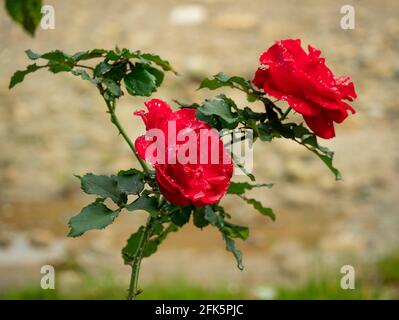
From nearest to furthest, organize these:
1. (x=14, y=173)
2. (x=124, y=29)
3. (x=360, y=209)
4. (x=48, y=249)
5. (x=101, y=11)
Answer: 1. (x=48, y=249)
2. (x=360, y=209)
3. (x=14, y=173)
4. (x=124, y=29)
5. (x=101, y=11)

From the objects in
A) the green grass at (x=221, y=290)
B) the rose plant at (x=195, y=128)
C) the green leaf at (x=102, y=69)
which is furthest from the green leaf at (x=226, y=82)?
the green grass at (x=221, y=290)

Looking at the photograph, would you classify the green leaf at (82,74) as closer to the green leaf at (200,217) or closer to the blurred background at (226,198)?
the green leaf at (200,217)

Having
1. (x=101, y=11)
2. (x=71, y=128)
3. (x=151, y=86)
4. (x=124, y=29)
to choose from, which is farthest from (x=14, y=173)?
(x=151, y=86)

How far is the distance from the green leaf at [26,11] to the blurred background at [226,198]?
1216mm

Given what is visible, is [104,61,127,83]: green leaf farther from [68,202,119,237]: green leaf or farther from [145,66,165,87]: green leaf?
[68,202,119,237]: green leaf

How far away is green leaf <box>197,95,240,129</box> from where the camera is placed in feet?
2.91

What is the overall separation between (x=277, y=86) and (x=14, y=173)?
2.25m

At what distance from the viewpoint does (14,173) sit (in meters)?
3.04

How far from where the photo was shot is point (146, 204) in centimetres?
89

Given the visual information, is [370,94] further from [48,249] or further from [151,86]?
[151,86]

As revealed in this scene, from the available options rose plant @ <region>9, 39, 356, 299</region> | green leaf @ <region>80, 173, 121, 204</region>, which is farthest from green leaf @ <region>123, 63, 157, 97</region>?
green leaf @ <region>80, 173, 121, 204</region>

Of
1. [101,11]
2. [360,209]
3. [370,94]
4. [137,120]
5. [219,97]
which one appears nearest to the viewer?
[219,97]

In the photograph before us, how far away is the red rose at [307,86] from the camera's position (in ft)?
2.97

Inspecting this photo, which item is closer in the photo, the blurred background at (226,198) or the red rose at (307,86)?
the red rose at (307,86)
